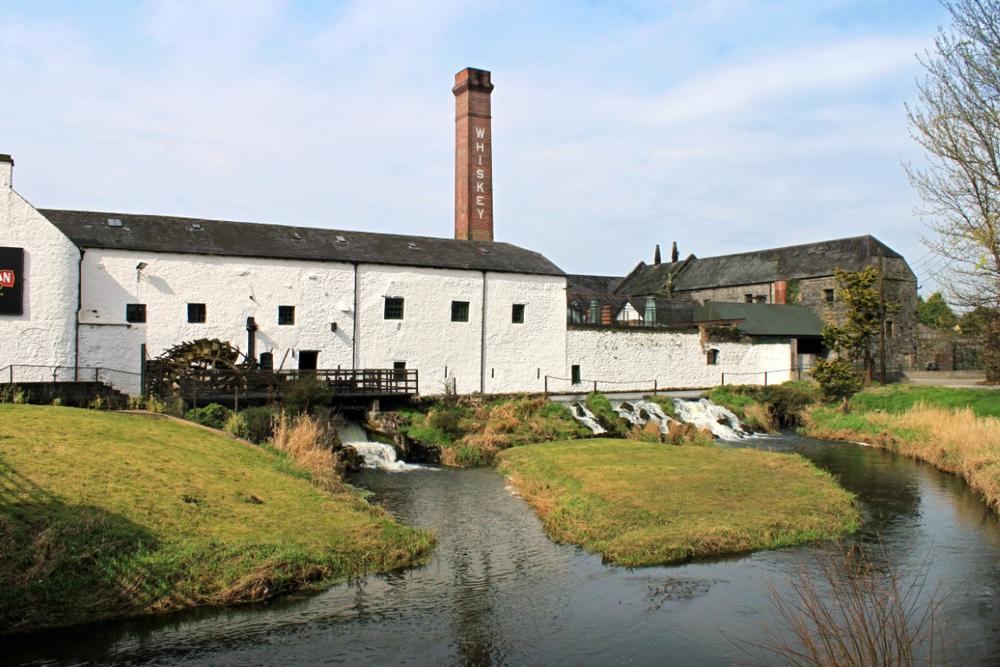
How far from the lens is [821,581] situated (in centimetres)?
1170

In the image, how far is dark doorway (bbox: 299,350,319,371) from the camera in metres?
29.4

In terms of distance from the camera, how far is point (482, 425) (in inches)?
1033

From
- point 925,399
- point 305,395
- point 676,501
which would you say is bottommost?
point 676,501

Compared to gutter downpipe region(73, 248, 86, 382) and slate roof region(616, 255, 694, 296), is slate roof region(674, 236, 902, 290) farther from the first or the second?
gutter downpipe region(73, 248, 86, 382)

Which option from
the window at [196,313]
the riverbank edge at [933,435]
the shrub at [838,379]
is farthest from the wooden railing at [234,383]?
the shrub at [838,379]

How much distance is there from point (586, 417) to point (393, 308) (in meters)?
8.81

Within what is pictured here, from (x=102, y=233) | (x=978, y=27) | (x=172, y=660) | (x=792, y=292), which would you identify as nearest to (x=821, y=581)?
(x=172, y=660)

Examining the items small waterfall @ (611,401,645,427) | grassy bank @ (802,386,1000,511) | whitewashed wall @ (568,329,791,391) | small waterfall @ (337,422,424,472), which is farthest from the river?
whitewashed wall @ (568,329,791,391)

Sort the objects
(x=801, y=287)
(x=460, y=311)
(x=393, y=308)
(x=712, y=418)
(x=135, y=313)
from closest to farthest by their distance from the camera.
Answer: (x=135, y=313)
(x=393, y=308)
(x=712, y=418)
(x=460, y=311)
(x=801, y=287)

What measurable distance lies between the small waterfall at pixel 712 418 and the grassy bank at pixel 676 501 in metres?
8.45

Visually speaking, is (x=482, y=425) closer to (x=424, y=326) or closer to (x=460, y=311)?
(x=424, y=326)

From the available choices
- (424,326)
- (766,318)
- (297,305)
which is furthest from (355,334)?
(766,318)

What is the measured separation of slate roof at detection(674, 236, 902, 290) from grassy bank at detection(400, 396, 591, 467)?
26.5 metres

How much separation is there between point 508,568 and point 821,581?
189 inches
